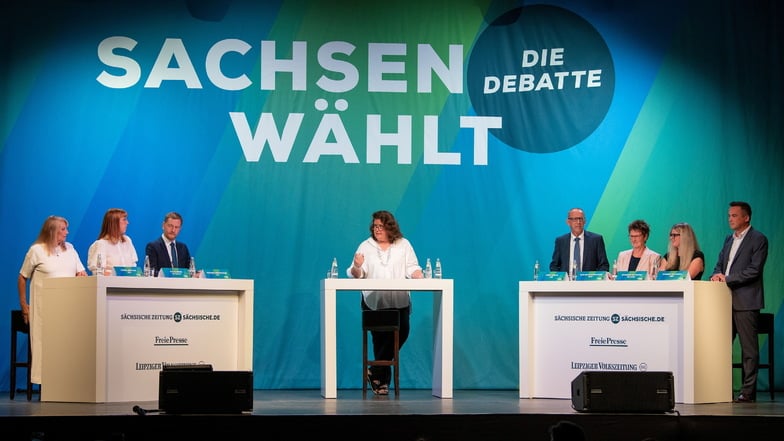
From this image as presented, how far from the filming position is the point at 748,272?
7.84 m

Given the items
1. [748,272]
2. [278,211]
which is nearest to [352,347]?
[278,211]

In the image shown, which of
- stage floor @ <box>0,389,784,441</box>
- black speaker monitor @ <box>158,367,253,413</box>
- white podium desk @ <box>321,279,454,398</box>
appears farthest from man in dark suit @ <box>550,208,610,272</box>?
black speaker monitor @ <box>158,367,253,413</box>

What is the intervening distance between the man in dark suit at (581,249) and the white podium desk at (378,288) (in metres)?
1.42

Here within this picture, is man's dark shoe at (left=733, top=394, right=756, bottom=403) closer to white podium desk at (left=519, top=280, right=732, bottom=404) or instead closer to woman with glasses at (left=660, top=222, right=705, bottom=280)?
white podium desk at (left=519, top=280, right=732, bottom=404)

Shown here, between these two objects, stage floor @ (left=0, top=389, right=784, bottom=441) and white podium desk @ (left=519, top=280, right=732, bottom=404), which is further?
white podium desk @ (left=519, top=280, right=732, bottom=404)

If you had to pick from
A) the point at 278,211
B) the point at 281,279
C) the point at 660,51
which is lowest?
the point at 281,279

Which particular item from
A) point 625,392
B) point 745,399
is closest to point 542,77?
point 745,399

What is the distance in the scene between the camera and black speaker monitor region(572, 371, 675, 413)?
6020 millimetres

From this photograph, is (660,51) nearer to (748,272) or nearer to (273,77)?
(748,272)

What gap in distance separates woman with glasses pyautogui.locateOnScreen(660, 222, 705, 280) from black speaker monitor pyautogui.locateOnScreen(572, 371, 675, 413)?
7.53 ft

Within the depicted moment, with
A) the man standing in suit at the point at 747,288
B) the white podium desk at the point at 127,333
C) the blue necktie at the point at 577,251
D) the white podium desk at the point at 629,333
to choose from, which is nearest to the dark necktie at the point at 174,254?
the white podium desk at the point at 127,333

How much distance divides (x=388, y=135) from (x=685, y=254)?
9.99 ft

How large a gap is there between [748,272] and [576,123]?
265 cm

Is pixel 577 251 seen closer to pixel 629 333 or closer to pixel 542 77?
pixel 629 333
